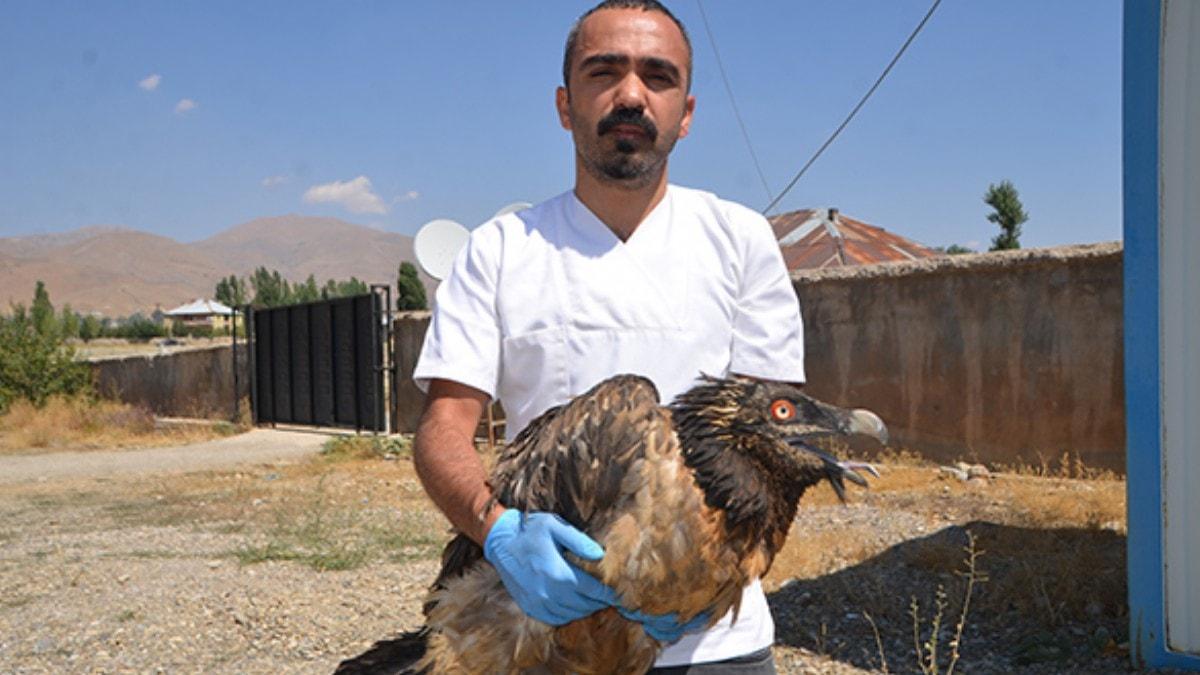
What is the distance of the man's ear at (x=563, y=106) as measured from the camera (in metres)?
2.80

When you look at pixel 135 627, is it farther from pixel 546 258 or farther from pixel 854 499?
pixel 854 499

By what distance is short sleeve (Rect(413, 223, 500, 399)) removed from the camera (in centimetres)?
253

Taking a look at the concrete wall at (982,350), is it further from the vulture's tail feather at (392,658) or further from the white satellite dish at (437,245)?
the vulture's tail feather at (392,658)

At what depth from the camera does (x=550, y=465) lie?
2.31 m

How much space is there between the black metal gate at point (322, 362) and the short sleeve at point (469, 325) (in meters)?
15.7

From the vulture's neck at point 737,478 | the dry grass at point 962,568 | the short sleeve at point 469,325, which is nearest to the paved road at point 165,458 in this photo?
the dry grass at point 962,568

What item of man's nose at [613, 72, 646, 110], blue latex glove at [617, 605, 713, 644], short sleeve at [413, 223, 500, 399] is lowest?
blue latex glove at [617, 605, 713, 644]

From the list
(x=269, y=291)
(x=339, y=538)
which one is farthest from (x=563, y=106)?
(x=269, y=291)

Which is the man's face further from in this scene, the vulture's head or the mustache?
the vulture's head

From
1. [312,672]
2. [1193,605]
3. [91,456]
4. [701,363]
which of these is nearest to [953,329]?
[1193,605]

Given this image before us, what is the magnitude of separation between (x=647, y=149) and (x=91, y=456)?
18.6m

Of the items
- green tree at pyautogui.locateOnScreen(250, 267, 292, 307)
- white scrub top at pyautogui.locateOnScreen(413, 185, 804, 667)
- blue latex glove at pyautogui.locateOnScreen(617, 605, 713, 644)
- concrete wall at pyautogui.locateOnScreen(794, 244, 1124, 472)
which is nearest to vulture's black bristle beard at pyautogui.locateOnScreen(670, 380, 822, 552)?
blue latex glove at pyautogui.locateOnScreen(617, 605, 713, 644)

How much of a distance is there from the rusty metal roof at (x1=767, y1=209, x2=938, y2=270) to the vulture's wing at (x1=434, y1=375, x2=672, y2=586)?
16.0 meters

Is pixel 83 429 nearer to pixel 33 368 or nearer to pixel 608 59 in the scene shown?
pixel 33 368
